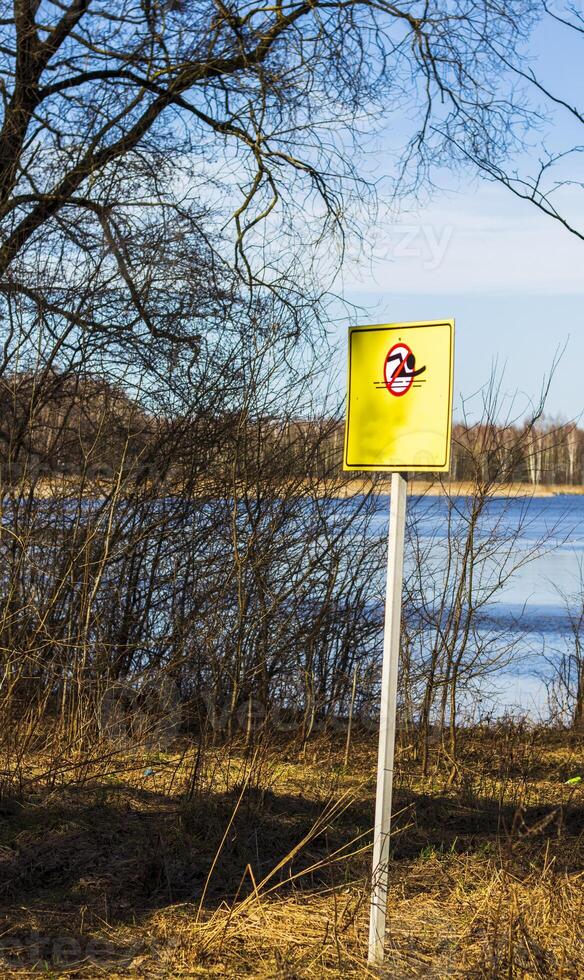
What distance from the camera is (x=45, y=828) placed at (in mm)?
5562

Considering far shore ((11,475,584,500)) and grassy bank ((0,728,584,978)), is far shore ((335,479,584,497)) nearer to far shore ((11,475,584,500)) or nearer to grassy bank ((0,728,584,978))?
far shore ((11,475,584,500))

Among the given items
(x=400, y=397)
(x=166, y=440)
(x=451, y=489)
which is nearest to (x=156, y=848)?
(x=400, y=397)

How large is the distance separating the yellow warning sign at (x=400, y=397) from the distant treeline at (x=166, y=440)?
363cm

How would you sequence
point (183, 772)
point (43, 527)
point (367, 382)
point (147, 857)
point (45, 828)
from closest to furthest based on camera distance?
1. point (367, 382)
2. point (147, 857)
3. point (45, 828)
4. point (183, 772)
5. point (43, 527)

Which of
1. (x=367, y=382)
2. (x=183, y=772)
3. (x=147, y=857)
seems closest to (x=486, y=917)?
(x=147, y=857)

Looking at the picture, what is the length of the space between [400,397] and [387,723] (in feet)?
3.94

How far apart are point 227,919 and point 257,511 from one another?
4326mm

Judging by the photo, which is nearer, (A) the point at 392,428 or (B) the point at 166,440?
(A) the point at 392,428

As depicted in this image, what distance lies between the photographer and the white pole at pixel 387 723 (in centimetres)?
391

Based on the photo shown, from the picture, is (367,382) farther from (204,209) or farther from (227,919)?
(204,209)

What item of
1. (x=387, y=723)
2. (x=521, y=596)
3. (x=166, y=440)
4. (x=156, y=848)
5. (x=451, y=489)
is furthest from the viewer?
(x=521, y=596)

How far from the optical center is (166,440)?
8445 millimetres

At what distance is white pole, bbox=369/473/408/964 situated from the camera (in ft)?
12.8

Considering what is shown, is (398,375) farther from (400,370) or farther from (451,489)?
(451,489)
